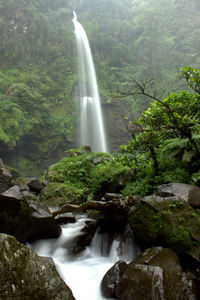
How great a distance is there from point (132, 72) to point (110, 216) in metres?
29.4

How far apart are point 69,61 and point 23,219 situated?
1070 inches

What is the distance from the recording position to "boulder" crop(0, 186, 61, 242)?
3.86 meters

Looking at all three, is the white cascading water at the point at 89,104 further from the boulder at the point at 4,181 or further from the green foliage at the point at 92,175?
the boulder at the point at 4,181

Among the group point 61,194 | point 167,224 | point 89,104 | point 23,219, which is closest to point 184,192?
point 167,224

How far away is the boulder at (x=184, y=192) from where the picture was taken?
146 inches

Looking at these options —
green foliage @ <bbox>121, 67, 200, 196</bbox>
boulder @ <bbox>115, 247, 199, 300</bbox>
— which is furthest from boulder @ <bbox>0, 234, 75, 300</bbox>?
green foliage @ <bbox>121, 67, 200, 196</bbox>

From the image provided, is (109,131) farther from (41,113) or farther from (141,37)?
(141,37)

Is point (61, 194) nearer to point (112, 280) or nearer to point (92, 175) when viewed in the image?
point (92, 175)

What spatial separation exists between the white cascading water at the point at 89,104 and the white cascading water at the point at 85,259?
17.9 m

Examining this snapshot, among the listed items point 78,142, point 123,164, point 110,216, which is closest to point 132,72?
point 78,142

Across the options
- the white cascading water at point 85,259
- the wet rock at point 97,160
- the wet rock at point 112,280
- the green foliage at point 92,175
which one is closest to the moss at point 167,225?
the white cascading water at point 85,259

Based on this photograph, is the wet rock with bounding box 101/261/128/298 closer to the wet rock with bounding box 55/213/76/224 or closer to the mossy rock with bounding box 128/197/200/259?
the mossy rock with bounding box 128/197/200/259

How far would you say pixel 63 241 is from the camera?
175 inches

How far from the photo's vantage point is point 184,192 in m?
3.94
